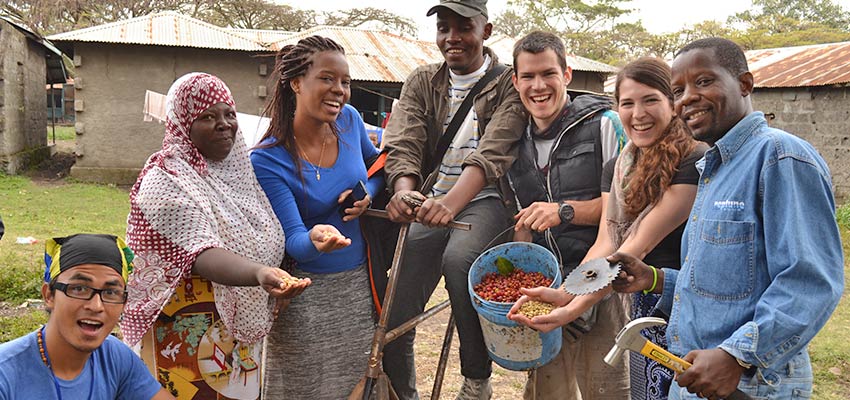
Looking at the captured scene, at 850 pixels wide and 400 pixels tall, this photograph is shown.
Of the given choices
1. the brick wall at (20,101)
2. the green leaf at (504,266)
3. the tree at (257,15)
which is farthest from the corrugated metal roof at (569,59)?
the green leaf at (504,266)

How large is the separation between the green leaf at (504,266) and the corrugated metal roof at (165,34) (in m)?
10.7

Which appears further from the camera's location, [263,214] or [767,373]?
[263,214]

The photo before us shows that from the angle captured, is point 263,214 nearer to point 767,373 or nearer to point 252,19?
point 767,373

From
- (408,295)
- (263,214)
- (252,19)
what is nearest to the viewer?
Result: (263,214)

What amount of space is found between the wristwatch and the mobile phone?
2.73 ft

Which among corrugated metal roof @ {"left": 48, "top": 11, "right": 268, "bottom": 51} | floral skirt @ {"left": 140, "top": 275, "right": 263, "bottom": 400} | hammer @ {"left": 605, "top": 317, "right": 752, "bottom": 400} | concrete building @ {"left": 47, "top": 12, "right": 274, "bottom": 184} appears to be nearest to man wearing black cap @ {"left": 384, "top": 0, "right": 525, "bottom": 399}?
floral skirt @ {"left": 140, "top": 275, "right": 263, "bottom": 400}

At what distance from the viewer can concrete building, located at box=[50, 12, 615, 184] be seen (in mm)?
12867

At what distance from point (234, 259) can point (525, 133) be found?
1.42 metres

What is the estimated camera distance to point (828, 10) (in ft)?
112

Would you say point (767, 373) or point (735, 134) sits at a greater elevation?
point (735, 134)

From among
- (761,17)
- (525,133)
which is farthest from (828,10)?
(525,133)

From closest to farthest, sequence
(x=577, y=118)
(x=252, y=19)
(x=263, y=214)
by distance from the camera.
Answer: (x=263, y=214), (x=577, y=118), (x=252, y=19)

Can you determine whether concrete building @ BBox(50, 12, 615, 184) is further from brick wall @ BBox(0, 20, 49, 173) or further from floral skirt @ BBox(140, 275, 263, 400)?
floral skirt @ BBox(140, 275, 263, 400)

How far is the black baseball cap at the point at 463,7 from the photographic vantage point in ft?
9.68
